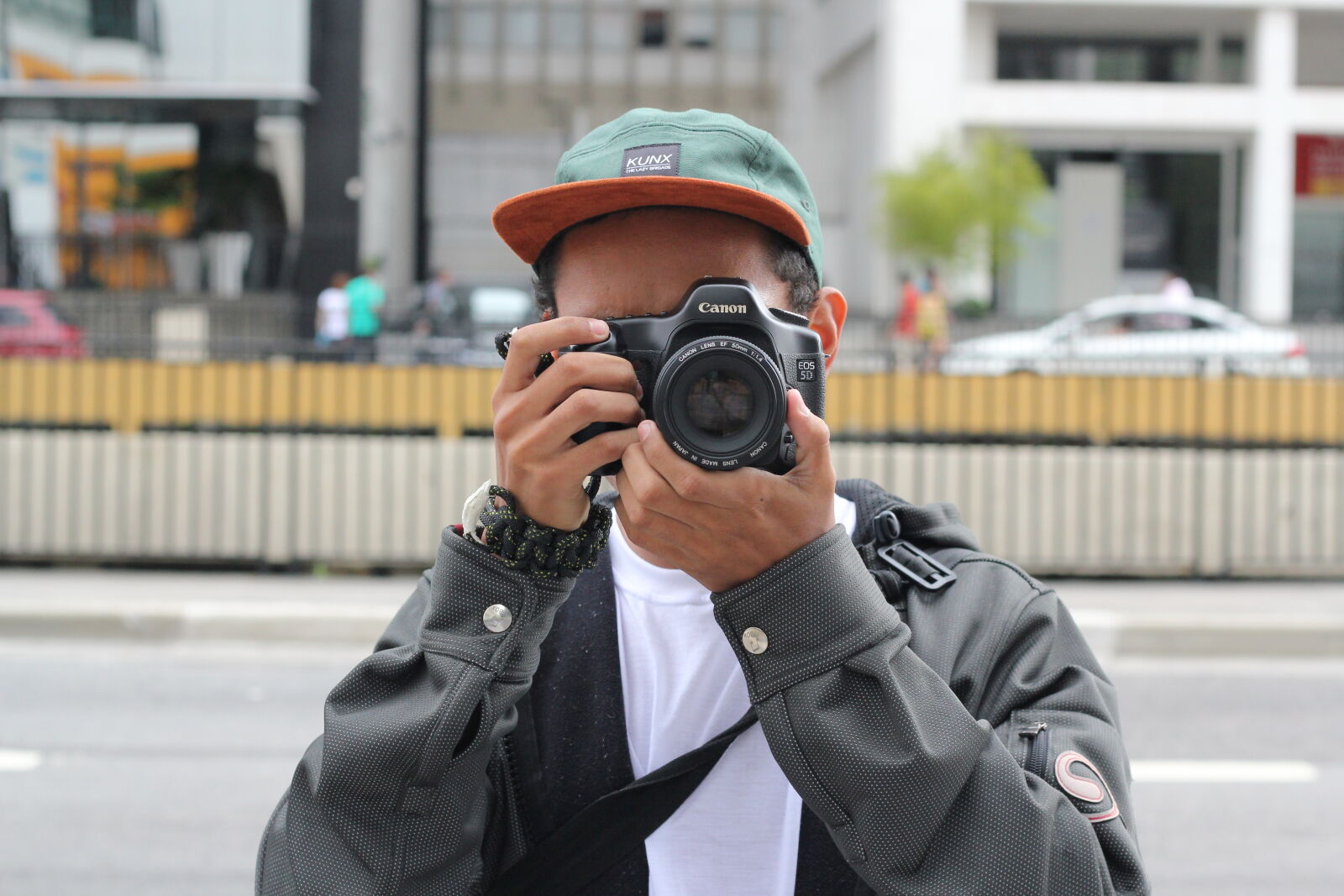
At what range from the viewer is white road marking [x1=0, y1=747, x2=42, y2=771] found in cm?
532

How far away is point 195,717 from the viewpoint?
6027mm

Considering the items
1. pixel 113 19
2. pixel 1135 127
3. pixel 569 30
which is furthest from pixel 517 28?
pixel 113 19

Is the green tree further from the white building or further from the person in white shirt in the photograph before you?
the person in white shirt

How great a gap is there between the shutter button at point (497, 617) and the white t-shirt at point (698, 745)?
22cm

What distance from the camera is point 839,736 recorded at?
48.3 inches

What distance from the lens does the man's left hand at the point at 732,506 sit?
126 cm

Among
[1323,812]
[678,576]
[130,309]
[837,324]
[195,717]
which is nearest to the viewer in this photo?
[678,576]

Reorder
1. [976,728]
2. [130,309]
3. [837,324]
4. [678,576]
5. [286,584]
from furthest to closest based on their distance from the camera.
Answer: [130,309] → [286,584] → [837,324] → [678,576] → [976,728]

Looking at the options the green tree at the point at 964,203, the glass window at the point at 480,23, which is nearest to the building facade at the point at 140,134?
the green tree at the point at 964,203

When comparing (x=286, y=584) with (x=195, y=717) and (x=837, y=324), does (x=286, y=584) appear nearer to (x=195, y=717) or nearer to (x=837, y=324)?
(x=195, y=717)

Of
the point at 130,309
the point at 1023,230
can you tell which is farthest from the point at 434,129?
the point at 130,309

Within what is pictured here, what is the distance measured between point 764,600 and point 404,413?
25.0 feet

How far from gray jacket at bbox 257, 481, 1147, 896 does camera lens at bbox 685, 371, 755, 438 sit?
13 centimetres

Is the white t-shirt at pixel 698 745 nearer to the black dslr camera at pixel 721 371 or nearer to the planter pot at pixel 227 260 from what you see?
the black dslr camera at pixel 721 371
